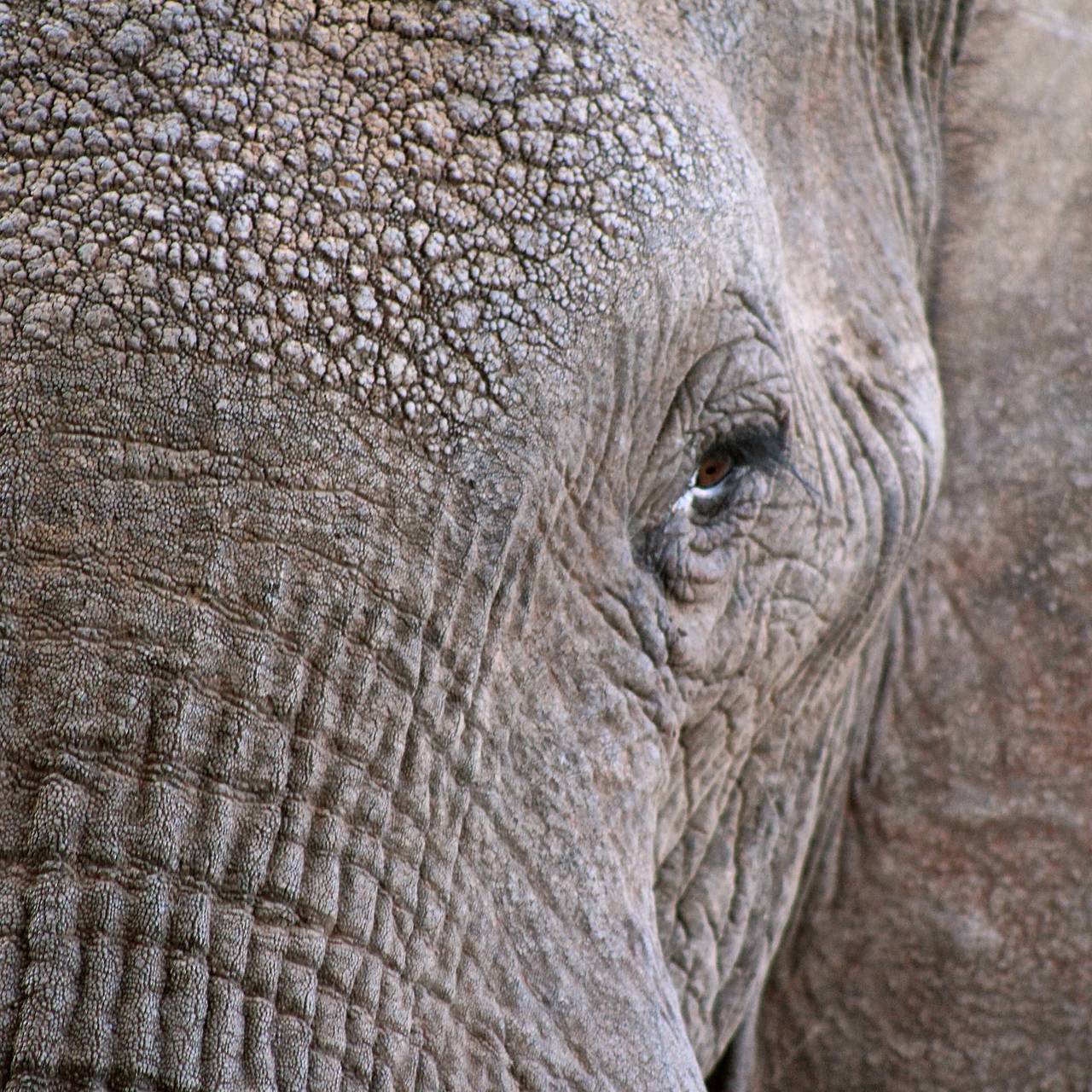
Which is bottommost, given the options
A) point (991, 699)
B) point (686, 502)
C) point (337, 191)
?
point (991, 699)

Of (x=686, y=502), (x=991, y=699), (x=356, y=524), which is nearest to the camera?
(x=356, y=524)

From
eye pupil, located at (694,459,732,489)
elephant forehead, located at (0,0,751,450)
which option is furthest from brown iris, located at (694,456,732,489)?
elephant forehead, located at (0,0,751,450)

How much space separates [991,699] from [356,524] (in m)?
1.10

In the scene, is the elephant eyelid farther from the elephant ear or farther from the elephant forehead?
the elephant ear

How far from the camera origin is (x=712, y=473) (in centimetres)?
152

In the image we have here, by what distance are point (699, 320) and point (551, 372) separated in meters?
0.20

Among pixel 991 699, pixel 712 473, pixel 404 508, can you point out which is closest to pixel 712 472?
pixel 712 473

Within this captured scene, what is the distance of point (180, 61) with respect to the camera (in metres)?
1.24

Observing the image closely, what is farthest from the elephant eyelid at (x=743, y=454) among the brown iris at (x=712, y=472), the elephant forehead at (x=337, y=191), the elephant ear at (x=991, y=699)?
the elephant ear at (x=991, y=699)

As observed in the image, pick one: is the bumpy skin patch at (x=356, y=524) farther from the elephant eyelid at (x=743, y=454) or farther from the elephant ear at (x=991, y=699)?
the elephant ear at (x=991, y=699)

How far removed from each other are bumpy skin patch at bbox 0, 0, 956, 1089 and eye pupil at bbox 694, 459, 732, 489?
30mm

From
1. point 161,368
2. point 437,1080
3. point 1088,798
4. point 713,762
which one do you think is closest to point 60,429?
point 161,368

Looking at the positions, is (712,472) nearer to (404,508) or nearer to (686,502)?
(686,502)

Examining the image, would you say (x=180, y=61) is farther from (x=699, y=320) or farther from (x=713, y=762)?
(x=713, y=762)
